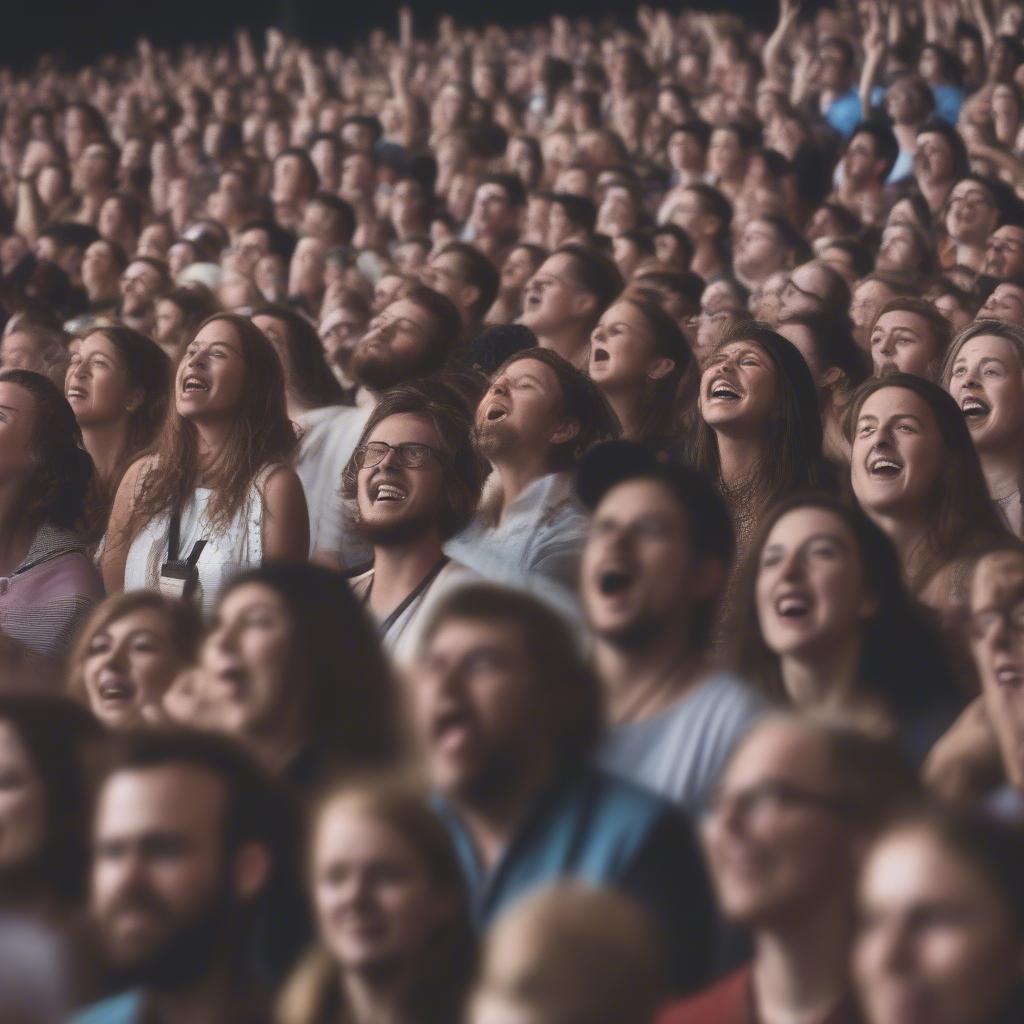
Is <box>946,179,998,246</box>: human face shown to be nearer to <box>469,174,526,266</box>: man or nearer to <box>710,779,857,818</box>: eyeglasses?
<box>469,174,526,266</box>: man

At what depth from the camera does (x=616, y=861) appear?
116 inches

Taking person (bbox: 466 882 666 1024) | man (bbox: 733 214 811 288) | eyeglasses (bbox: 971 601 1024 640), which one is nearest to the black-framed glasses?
eyeglasses (bbox: 971 601 1024 640)

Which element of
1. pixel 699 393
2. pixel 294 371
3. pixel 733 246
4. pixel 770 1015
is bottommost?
pixel 770 1015

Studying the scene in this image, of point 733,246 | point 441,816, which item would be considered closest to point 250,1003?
point 441,816

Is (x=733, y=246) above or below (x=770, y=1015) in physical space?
above

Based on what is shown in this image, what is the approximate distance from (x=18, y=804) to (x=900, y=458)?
2226 mm

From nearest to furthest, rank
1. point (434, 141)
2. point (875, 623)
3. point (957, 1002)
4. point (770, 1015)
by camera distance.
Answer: point (957, 1002) → point (770, 1015) → point (875, 623) → point (434, 141)

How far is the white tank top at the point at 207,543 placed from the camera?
519cm

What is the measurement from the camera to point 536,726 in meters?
3.05

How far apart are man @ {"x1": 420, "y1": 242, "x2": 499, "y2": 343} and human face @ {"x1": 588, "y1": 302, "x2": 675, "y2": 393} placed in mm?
1421

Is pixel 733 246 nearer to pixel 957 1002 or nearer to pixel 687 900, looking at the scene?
pixel 687 900

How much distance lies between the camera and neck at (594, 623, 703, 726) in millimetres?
3480

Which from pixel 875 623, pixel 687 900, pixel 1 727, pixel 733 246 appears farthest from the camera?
pixel 733 246

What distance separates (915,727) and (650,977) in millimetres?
1430
